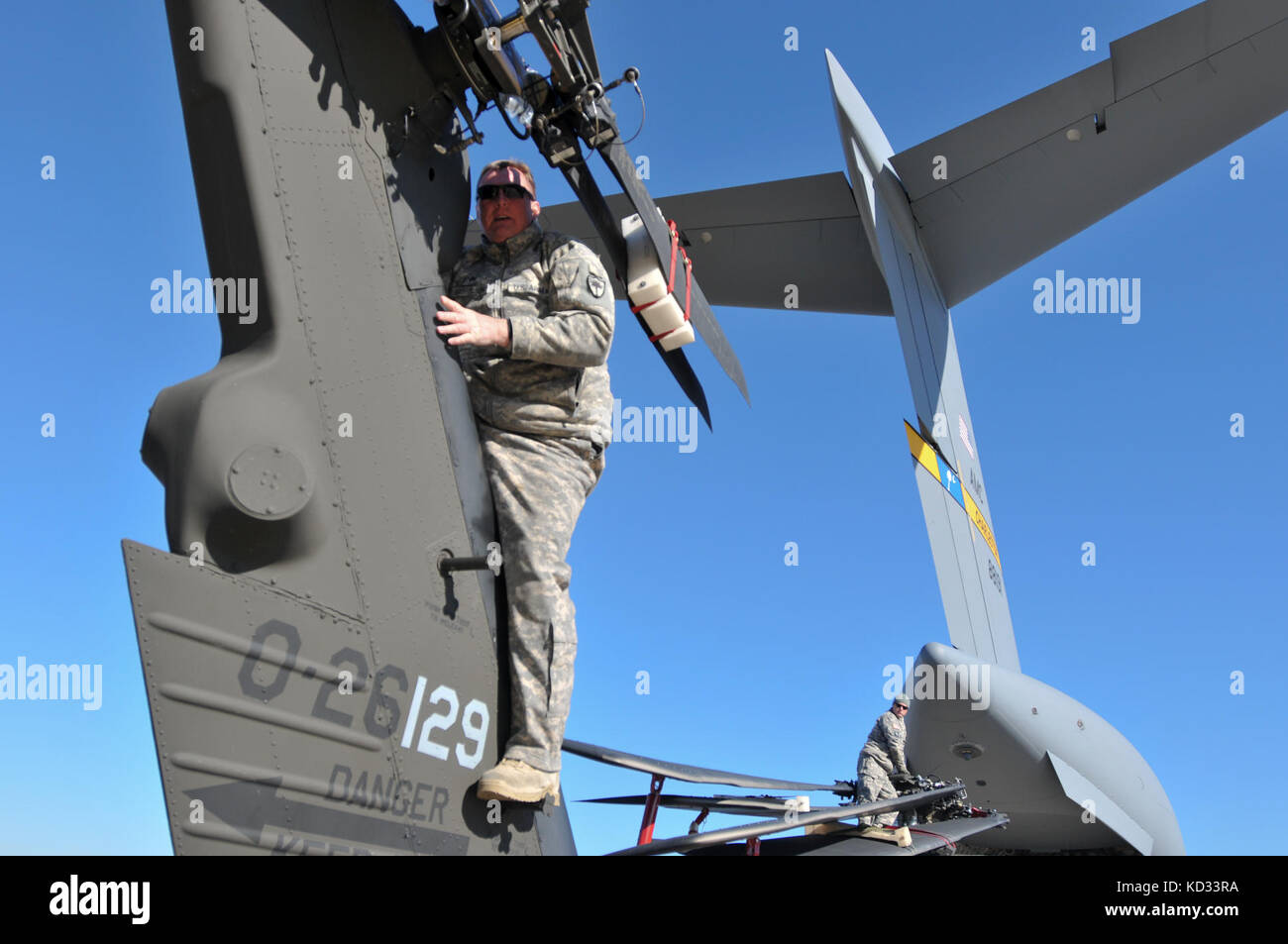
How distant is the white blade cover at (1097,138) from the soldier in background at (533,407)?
7.64 m

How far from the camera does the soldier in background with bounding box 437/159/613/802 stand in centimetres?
312

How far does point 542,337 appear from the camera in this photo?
327 cm

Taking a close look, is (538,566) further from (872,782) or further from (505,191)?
(872,782)

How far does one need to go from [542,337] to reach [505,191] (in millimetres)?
708

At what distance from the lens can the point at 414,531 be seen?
3020mm

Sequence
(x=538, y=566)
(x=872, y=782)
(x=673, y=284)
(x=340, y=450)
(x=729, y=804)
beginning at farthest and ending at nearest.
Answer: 1. (x=872, y=782)
2. (x=729, y=804)
3. (x=673, y=284)
4. (x=538, y=566)
5. (x=340, y=450)

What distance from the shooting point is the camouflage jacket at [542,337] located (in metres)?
3.31

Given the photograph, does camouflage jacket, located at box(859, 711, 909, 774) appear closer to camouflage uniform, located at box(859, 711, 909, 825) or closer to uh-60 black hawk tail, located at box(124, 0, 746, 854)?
camouflage uniform, located at box(859, 711, 909, 825)

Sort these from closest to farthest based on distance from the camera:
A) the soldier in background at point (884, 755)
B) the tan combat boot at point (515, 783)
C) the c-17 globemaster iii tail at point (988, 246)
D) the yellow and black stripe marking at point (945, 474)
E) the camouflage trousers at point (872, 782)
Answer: the tan combat boot at point (515, 783) < the c-17 globemaster iii tail at point (988, 246) < the yellow and black stripe marking at point (945, 474) < the camouflage trousers at point (872, 782) < the soldier in background at point (884, 755)

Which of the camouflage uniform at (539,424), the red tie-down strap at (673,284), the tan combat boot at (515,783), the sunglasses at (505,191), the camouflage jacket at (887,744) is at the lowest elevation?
the tan combat boot at (515,783)

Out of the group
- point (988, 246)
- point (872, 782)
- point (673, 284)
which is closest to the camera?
point (673, 284)

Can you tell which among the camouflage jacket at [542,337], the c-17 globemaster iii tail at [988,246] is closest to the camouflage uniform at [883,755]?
the c-17 globemaster iii tail at [988,246]

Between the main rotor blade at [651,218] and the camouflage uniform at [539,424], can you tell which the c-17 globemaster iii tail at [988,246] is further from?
the camouflage uniform at [539,424]

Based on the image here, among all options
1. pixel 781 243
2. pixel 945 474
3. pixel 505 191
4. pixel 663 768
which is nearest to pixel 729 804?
pixel 663 768
